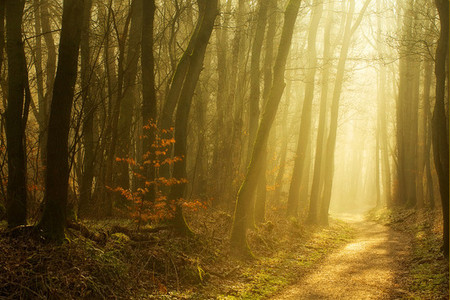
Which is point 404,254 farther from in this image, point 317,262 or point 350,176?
point 350,176

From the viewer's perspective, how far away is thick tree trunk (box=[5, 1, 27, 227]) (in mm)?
6426

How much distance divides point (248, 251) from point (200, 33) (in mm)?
6006

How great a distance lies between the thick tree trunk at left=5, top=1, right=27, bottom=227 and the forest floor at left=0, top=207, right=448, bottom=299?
671mm

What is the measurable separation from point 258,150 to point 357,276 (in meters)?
4.11

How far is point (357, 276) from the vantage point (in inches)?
366

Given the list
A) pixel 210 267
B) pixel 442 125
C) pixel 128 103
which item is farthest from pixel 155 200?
pixel 442 125

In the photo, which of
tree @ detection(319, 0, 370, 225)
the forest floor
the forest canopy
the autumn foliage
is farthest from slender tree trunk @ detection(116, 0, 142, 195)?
tree @ detection(319, 0, 370, 225)

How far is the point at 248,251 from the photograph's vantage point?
10.4 metres

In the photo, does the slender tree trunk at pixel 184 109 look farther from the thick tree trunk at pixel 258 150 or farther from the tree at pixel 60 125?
the tree at pixel 60 125

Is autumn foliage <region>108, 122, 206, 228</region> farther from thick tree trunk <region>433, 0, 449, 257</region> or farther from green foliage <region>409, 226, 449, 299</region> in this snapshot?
thick tree trunk <region>433, 0, 449, 257</region>

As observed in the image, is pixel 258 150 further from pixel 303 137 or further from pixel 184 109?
pixel 303 137

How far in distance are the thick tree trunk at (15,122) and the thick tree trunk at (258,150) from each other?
560cm

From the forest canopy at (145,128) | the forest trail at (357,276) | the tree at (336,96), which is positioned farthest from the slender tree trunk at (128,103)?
the tree at (336,96)

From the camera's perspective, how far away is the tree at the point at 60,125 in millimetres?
5984
